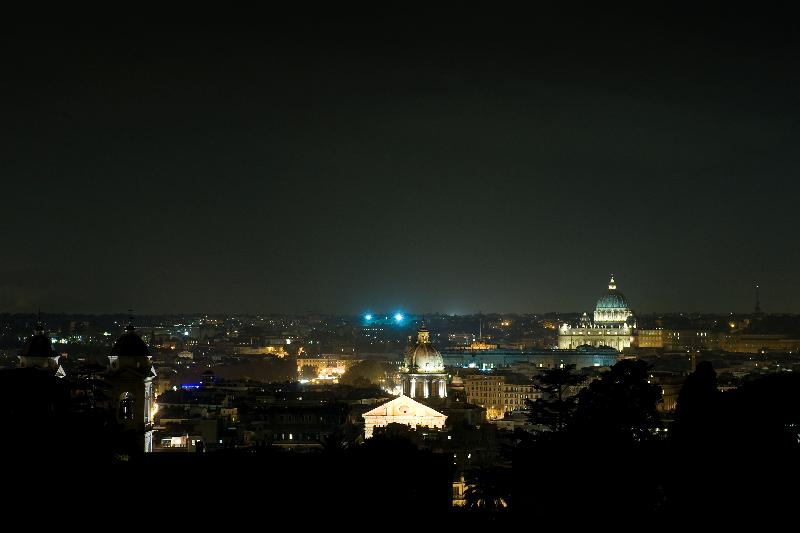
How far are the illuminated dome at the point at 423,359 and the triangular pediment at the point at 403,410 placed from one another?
16.8 meters

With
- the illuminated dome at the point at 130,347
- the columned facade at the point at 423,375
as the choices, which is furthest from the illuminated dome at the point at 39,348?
the columned facade at the point at 423,375

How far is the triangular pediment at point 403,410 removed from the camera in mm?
108250

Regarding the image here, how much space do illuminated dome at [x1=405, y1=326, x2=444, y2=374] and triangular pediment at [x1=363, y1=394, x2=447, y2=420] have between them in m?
16.8

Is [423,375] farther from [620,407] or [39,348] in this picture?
[620,407]

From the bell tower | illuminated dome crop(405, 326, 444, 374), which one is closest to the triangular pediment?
illuminated dome crop(405, 326, 444, 374)

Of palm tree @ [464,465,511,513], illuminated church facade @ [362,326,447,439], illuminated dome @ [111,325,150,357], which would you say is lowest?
palm tree @ [464,465,511,513]

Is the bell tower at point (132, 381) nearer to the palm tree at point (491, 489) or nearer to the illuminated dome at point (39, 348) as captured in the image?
the illuminated dome at point (39, 348)

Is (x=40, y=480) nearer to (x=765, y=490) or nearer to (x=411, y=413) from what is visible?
(x=765, y=490)


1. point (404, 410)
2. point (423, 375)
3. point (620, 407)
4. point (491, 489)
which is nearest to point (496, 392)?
point (423, 375)

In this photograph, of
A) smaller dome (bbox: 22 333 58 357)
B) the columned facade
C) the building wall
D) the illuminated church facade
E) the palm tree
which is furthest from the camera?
the building wall

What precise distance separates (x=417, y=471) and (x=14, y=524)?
11.9 metres

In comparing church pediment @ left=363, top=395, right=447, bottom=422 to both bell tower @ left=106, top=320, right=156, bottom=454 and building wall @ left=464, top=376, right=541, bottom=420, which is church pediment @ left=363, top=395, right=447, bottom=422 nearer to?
bell tower @ left=106, top=320, right=156, bottom=454

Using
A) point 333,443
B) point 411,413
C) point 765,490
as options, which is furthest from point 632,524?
point 411,413

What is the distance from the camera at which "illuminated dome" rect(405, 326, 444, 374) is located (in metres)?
126
